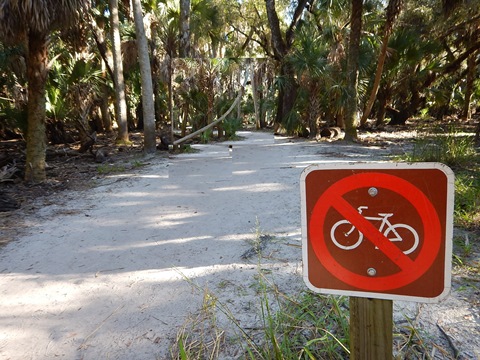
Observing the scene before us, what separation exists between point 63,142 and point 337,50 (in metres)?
12.1

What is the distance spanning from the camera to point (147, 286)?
2871mm

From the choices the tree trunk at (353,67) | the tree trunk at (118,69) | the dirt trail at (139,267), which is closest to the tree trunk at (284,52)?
the tree trunk at (353,67)

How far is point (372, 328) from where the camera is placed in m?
1.07

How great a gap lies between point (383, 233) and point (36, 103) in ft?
25.0

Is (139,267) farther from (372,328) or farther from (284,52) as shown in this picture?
(284,52)

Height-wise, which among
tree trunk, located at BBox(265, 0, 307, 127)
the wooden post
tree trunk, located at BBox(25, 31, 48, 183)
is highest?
tree trunk, located at BBox(265, 0, 307, 127)

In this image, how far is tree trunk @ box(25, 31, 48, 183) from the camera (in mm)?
6594

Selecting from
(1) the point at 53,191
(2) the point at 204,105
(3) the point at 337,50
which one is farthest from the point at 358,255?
(3) the point at 337,50

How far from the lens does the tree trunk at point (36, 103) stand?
659 centimetres

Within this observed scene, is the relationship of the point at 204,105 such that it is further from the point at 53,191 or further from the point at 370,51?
the point at 53,191

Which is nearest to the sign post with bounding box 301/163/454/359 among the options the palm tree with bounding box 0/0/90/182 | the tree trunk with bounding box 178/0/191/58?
the palm tree with bounding box 0/0/90/182

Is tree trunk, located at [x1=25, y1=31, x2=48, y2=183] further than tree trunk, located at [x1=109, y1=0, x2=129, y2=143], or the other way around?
tree trunk, located at [x1=109, y1=0, x2=129, y2=143]

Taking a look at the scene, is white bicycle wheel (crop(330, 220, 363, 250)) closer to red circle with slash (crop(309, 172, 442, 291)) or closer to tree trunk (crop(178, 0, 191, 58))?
red circle with slash (crop(309, 172, 442, 291))

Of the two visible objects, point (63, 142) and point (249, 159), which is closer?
point (249, 159)
